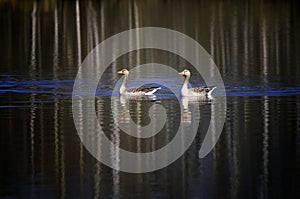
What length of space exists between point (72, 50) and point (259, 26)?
17.1 metres

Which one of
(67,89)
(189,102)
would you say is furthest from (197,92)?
(67,89)

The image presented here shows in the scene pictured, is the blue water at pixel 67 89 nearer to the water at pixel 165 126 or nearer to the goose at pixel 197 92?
the water at pixel 165 126

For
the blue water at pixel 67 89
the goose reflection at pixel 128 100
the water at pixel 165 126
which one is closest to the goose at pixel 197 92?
the water at pixel 165 126

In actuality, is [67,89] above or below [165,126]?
above

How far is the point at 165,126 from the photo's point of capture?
23672 mm

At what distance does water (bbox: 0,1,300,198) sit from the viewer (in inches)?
685

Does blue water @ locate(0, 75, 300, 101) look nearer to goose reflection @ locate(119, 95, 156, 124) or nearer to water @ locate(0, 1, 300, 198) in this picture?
water @ locate(0, 1, 300, 198)

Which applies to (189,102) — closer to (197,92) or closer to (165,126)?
(197,92)

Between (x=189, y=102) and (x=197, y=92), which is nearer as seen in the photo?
(x=189, y=102)

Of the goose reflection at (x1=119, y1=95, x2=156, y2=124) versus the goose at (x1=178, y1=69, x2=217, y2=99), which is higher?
the goose at (x1=178, y1=69, x2=217, y2=99)

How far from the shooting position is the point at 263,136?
21781mm

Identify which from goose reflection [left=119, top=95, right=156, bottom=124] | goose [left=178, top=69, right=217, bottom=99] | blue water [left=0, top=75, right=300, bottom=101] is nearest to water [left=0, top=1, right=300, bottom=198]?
blue water [left=0, top=75, right=300, bottom=101]

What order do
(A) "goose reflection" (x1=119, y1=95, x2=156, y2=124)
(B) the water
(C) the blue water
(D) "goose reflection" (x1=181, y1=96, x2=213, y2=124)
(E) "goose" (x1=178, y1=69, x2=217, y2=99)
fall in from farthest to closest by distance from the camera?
1. (C) the blue water
2. (E) "goose" (x1=178, y1=69, x2=217, y2=99)
3. (A) "goose reflection" (x1=119, y1=95, x2=156, y2=124)
4. (D) "goose reflection" (x1=181, y1=96, x2=213, y2=124)
5. (B) the water

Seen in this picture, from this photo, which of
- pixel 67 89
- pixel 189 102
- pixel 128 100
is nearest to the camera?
pixel 189 102
